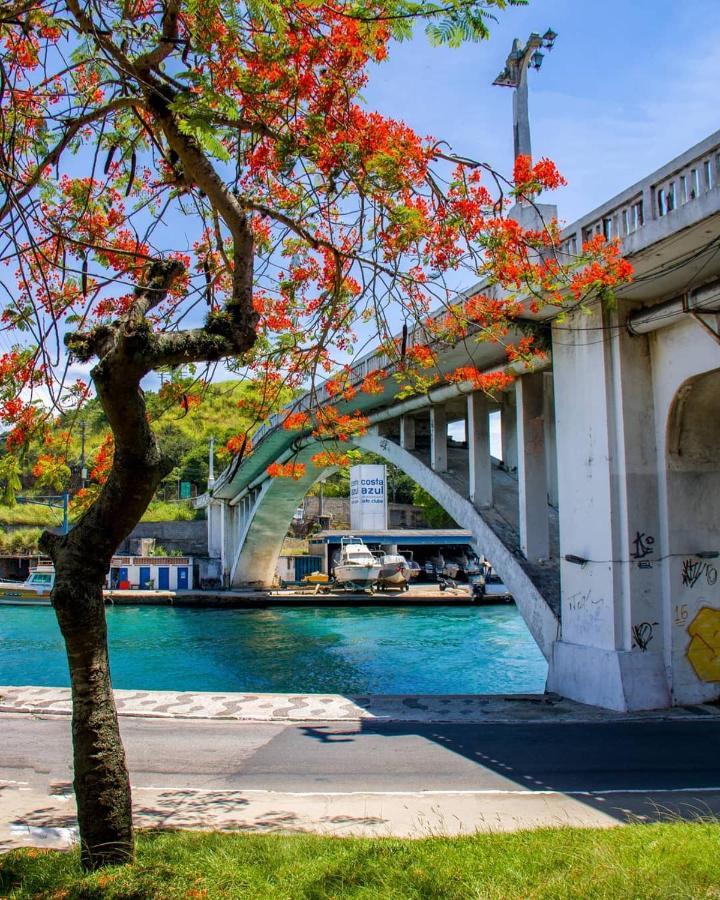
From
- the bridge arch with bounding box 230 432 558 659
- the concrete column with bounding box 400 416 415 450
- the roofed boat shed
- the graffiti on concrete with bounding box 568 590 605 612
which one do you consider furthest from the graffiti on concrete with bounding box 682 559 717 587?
the roofed boat shed

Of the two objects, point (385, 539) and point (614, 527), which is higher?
point (614, 527)

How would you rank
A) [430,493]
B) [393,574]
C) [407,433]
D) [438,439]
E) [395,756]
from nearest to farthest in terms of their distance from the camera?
[395,756]
[438,439]
[430,493]
[407,433]
[393,574]

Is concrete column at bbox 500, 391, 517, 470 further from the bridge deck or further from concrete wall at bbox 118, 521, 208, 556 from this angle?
concrete wall at bbox 118, 521, 208, 556

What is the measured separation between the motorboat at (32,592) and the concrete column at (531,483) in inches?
1267

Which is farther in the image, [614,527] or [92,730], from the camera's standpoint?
[614,527]

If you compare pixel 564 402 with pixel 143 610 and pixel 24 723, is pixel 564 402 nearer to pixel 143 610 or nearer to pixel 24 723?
pixel 24 723

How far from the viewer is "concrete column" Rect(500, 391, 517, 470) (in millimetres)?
18069

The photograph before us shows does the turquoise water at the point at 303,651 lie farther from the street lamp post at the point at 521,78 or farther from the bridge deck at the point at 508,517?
the street lamp post at the point at 521,78

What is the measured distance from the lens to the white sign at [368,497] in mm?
48750

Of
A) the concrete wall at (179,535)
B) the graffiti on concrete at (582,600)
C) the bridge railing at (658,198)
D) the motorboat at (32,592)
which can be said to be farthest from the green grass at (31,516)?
the bridge railing at (658,198)

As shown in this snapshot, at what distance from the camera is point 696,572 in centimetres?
1191

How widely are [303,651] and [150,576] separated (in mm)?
25178

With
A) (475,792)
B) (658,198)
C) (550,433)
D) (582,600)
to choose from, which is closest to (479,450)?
(550,433)

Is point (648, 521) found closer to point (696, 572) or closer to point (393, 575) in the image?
point (696, 572)
